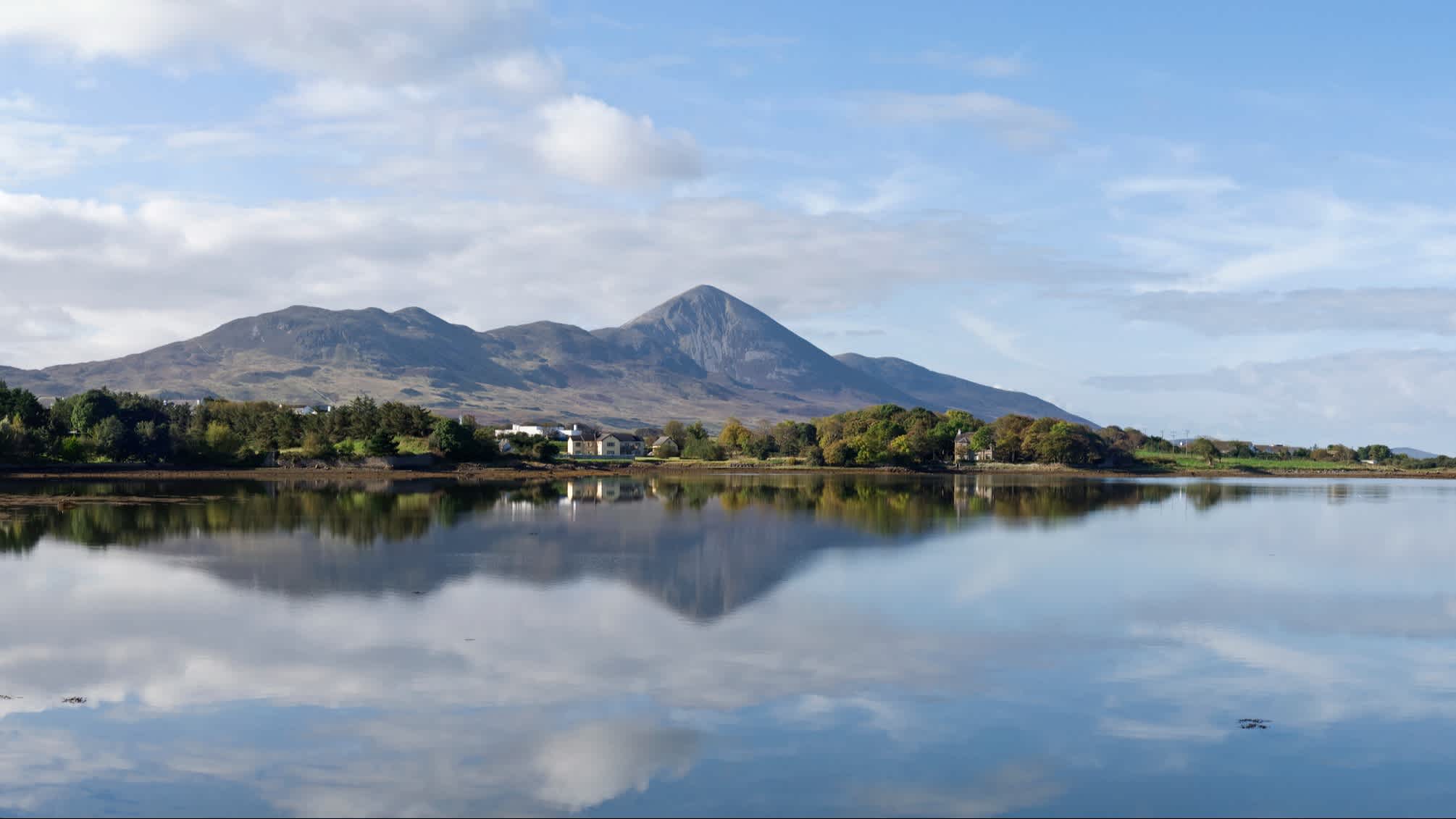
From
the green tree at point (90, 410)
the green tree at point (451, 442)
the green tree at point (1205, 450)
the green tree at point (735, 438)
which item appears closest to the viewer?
the green tree at point (90, 410)

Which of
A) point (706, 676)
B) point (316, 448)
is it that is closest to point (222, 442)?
point (316, 448)

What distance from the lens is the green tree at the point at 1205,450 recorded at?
510ft

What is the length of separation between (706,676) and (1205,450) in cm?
15798

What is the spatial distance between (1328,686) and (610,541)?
21587 millimetres

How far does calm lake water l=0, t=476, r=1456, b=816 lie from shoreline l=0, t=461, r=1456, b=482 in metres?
39.7

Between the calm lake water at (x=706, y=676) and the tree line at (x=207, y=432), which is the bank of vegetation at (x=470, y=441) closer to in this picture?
the tree line at (x=207, y=432)

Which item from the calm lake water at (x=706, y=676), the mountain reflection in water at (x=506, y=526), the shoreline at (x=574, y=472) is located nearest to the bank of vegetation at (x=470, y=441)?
the shoreline at (x=574, y=472)

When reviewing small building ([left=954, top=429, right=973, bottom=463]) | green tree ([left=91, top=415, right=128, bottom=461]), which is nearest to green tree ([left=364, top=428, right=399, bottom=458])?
green tree ([left=91, top=415, right=128, bottom=461])

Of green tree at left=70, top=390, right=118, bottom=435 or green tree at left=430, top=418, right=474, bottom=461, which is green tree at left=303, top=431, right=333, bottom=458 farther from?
green tree at left=70, top=390, right=118, bottom=435

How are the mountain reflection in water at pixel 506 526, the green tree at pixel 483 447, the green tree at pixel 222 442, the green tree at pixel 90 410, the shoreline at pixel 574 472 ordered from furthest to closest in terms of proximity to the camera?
the green tree at pixel 483 447
the green tree at pixel 222 442
the green tree at pixel 90 410
the shoreline at pixel 574 472
the mountain reflection in water at pixel 506 526

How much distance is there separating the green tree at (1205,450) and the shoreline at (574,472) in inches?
541

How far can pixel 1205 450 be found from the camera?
15750 centimetres

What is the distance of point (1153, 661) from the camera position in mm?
17203

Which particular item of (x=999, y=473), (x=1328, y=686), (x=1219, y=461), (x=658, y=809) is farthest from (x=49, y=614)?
(x=1219, y=461)
